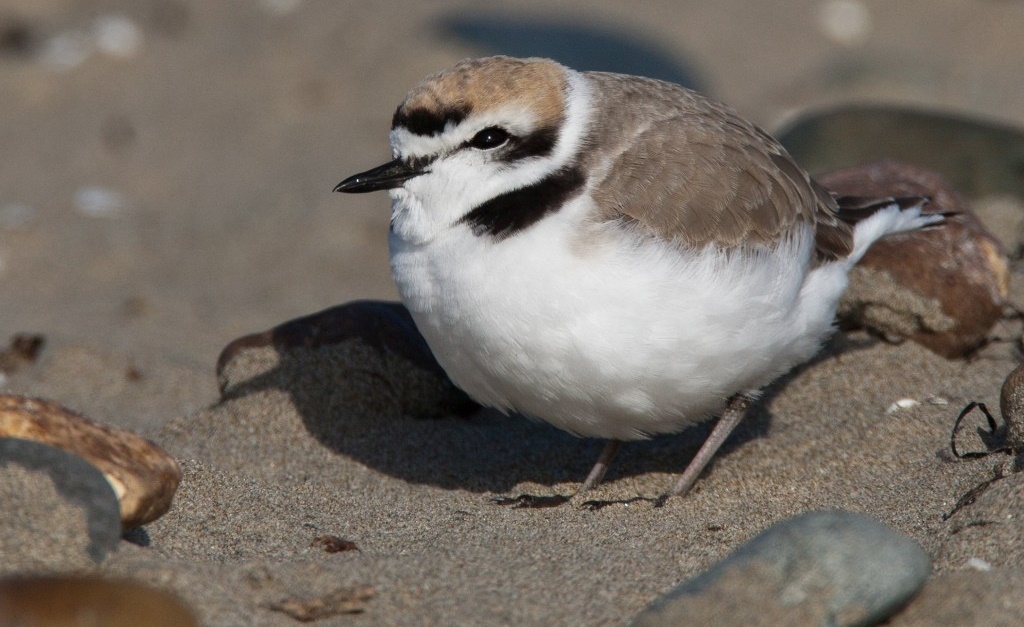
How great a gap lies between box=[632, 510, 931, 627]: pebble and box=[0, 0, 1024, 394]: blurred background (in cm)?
399

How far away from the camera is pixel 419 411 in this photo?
5059 millimetres

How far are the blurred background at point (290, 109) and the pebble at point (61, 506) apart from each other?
3330 mm

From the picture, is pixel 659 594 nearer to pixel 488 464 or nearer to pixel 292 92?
pixel 488 464


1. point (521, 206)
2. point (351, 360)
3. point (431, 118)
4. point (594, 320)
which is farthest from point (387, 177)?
point (351, 360)

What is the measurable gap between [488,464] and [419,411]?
1.54 ft

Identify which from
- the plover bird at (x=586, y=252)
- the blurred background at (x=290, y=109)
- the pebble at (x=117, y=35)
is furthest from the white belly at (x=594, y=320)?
the pebble at (x=117, y=35)

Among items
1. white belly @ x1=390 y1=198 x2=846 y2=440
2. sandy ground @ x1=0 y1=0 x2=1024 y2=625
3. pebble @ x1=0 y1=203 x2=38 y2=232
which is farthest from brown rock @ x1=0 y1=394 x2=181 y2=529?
pebble @ x1=0 y1=203 x2=38 y2=232

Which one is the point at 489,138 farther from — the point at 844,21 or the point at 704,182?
the point at 844,21

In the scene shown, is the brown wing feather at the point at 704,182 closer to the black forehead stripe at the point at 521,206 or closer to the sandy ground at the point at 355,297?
the black forehead stripe at the point at 521,206

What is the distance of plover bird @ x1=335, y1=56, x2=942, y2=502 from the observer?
Result: 3.78 m

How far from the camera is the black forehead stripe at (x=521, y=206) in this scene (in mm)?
3844

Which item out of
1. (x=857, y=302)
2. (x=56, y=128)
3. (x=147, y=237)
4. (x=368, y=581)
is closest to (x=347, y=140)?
(x=147, y=237)

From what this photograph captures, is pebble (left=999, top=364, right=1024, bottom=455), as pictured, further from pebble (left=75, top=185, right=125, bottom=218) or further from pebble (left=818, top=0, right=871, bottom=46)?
pebble (left=818, top=0, right=871, bottom=46)

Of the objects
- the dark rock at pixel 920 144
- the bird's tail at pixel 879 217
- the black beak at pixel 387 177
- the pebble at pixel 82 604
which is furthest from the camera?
the dark rock at pixel 920 144
